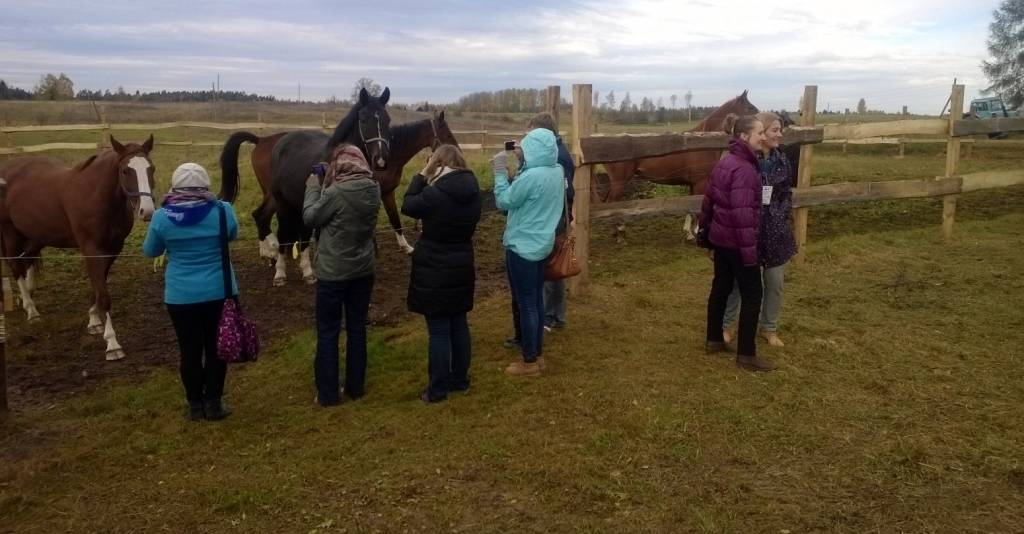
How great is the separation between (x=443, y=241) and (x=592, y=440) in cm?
149

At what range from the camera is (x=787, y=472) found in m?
3.57

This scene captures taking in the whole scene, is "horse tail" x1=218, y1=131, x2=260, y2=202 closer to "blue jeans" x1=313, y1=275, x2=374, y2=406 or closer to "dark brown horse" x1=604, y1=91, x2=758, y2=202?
"blue jeans" x1=313, y1=275, x2=374, y2=406

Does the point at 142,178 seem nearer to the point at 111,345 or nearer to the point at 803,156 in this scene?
the point at 111,345

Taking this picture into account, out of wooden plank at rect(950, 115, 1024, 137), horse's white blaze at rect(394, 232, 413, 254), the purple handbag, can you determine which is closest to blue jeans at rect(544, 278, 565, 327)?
the purple handbag

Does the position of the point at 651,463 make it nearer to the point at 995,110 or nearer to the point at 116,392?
the point at 116,392

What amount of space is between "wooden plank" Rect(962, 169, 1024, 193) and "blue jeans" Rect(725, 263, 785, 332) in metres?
5.91

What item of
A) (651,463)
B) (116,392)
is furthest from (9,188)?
(651,463)

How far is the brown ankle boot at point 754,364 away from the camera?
4934 millimetres

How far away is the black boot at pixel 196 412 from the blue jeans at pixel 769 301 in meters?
3.79

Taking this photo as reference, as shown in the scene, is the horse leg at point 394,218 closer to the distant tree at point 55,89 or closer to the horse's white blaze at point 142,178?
the horse's white blaze at point 142,178

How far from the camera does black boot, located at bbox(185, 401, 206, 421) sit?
438cm

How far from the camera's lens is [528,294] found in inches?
189

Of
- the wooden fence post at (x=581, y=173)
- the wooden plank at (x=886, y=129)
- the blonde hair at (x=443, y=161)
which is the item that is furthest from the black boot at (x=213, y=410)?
the wooden plank at (x=886, y=129)

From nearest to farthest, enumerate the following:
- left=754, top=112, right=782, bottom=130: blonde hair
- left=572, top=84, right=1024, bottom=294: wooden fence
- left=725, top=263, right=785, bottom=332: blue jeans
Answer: left=754, top=112, right=782, bottom=130: blonde hair
left=725, top=263, right=785, bottom=332: blue jeans
left=572, top=84, right=1024, bottom=294: wooden fence
